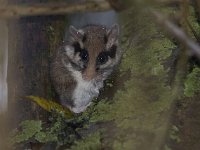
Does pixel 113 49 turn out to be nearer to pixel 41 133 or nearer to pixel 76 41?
pixel 76 41

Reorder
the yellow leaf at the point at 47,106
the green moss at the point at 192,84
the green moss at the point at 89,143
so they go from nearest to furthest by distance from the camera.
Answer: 1. the green moss at the point at 89,143
2. the green moss at the point at 192,84
3. the yellow leaf at the point at 47,106

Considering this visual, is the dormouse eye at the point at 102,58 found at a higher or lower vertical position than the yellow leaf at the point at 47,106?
higher

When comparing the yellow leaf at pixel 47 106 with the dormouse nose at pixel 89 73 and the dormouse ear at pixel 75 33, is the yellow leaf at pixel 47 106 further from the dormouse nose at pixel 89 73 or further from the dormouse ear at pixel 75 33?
the dormouse ear at pixel 75 33

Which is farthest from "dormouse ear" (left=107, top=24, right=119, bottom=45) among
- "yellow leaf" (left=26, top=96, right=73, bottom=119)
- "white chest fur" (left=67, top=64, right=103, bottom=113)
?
"yellow leaf" (left=26, top=96, right=73, bottom=119)

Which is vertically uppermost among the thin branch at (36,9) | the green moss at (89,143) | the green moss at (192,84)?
the thin branch at (36,9)

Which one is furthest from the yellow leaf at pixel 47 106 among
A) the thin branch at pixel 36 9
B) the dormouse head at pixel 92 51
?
the thin branch at pixel 36 9

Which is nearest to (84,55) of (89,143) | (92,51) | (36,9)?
(92,51)

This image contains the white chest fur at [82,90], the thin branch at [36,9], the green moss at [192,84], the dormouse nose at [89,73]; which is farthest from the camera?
the dormouse nose at [89,73]
